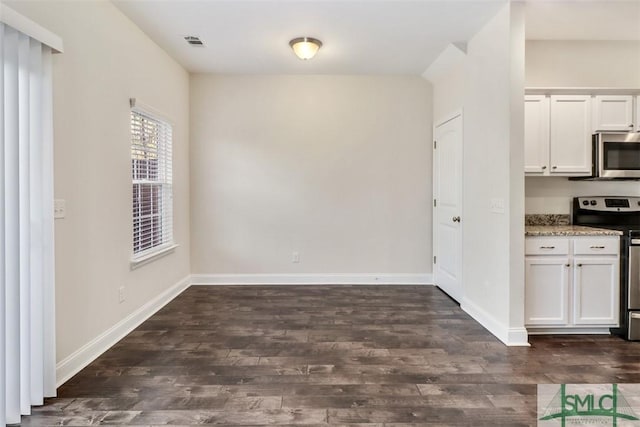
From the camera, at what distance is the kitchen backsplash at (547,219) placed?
3654 millimetres

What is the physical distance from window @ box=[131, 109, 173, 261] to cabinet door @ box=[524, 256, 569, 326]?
351 cm

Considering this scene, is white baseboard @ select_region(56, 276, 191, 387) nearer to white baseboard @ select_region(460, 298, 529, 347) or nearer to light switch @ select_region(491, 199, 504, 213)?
white baseboard @ select_region(460, 298, 529, 347)

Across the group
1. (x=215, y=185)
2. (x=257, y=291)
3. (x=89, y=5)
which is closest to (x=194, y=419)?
(x=257, y=291)

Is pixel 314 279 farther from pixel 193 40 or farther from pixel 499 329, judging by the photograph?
pixel 193 40

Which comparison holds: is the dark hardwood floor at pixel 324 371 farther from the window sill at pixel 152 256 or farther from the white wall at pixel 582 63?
the white wall at pixel 582 63

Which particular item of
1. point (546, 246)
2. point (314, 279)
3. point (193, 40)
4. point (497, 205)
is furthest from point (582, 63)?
point (193, 40)

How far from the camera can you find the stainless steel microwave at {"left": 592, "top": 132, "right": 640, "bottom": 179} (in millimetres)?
3254

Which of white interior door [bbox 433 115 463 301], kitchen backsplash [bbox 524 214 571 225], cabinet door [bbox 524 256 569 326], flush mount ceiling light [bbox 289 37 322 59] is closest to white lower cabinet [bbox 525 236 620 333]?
cabinet door [bbox 524 256 569 326]

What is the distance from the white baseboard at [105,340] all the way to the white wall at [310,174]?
3.57 feet

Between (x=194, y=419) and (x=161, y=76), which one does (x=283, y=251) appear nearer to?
(x=161, y=76)

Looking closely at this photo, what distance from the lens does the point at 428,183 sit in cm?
478

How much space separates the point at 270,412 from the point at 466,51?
3701mm

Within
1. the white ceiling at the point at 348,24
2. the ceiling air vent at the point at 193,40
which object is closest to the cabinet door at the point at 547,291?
the white ceiling at the point at 348,24

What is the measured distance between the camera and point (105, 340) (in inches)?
110
